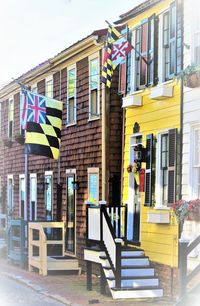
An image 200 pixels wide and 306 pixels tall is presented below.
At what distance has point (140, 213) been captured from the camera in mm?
7750

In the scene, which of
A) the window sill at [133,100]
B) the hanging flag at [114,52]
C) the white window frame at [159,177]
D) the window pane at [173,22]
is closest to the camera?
the window pane at [173,22]

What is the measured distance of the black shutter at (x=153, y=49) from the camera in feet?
24.0

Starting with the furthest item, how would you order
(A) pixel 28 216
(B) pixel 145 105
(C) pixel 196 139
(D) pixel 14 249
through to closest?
(A) pixel 28 216 → (D) pixel 14 249 → (B) pixel 145 105 → (C) pixel 196 139

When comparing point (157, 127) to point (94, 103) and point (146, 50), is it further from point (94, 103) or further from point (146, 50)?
point (94, 103)

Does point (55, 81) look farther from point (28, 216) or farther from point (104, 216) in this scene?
point (104, 216)

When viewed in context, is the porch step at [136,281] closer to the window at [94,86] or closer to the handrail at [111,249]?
the handrail at [111,249]

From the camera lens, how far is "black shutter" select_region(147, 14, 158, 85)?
7316mm

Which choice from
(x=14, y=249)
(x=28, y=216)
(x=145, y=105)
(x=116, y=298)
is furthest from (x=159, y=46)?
(x=28, y=216)

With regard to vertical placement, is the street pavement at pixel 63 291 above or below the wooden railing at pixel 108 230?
below

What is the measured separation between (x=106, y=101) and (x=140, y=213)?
6.17 ft

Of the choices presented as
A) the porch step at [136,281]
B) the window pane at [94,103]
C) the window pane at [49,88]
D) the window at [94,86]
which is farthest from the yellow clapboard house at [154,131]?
the window pane at [49,88]

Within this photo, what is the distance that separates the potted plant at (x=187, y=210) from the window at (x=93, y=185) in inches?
122

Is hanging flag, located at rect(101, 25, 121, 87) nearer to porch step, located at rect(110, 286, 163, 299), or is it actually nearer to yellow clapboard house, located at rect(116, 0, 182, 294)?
yellow clapboard house, located at rect(116, 0, 182, 294)

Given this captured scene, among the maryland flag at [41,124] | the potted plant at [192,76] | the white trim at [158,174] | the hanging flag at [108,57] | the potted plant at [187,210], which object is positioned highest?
the hanging flag at [108,57]
